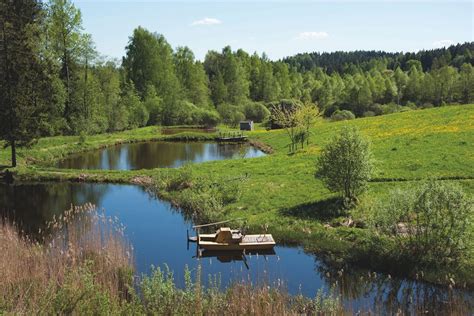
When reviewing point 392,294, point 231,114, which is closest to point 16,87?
point 392,294

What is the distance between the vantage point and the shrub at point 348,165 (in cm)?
2480

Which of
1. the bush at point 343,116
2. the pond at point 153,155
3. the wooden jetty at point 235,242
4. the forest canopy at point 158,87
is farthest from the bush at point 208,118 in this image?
the wooden jetty at point 235,242

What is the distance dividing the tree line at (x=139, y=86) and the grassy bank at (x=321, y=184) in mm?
7255

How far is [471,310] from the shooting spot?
1522 cm

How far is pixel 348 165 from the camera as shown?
24.8 meters

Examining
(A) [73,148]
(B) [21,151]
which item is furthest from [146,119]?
(B) [21,151]

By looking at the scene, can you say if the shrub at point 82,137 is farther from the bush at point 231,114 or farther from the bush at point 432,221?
the bush at point 432,221

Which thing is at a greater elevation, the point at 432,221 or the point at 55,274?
the point at 432,221

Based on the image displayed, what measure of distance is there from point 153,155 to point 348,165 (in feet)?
116

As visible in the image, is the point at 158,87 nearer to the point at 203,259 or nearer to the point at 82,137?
the point at 82,137

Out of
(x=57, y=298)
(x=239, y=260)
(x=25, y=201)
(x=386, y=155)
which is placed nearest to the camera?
(x=57, y=298)

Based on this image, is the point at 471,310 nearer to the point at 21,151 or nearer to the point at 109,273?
the point at 109,273

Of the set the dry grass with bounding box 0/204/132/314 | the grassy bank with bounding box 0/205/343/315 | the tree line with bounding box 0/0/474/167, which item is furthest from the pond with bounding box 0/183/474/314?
the tree line with bounding box 0/0/474/167

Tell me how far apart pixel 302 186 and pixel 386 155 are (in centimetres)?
953
